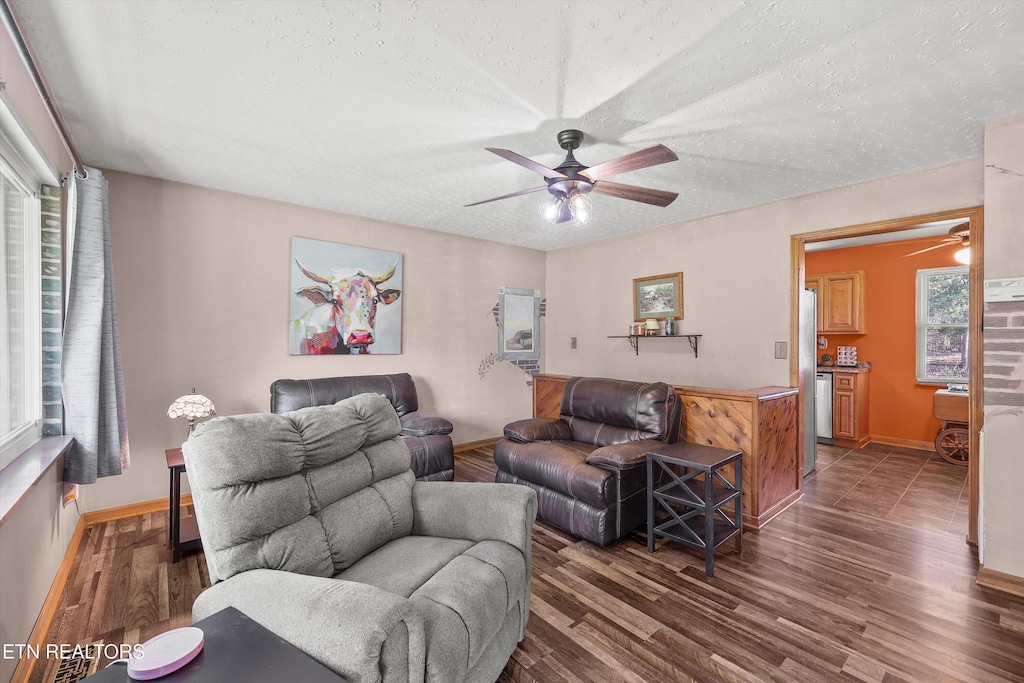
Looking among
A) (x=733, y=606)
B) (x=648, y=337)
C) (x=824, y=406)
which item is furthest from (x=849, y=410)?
(x=733, y=606)

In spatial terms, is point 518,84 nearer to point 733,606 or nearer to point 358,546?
point 358,546

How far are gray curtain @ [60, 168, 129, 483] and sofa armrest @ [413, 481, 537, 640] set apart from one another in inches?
74.7

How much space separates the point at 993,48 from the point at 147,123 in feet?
13.1

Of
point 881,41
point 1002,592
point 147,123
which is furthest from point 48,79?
point 1002,592

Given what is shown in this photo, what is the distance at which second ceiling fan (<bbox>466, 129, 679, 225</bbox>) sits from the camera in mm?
2195

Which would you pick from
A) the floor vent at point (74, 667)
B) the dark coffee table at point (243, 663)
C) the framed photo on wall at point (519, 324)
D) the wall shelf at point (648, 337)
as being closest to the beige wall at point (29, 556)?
the floor vent at point (74, 667)

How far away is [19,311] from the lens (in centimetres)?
232

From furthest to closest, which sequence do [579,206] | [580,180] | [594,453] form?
[594,453] < [579,206] < [580,180]

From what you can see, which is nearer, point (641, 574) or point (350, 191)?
point (641, 574)

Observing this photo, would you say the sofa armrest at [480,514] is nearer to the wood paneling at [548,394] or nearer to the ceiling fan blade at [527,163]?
the ceiling fan blade at [527,163]

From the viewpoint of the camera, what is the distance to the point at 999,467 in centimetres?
246

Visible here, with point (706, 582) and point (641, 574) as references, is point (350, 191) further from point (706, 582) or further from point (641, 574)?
point (706, 582)

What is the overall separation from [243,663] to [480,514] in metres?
1.06

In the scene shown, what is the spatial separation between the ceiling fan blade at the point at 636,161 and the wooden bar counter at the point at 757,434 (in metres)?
1.89
